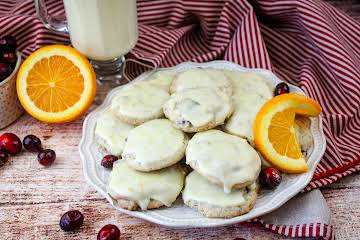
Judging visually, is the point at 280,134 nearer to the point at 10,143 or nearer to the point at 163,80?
the point at 163,80

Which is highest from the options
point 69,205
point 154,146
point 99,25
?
point 99,25

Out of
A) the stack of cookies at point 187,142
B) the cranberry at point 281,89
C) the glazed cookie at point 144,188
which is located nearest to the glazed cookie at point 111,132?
the stack of cookies at point 187,142

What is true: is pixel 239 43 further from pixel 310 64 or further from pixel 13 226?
pixel 13 226

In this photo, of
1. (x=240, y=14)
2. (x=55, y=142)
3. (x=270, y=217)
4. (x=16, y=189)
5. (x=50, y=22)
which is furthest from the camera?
(x=240, y=14)

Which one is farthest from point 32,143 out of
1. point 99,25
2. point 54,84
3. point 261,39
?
point 261,39

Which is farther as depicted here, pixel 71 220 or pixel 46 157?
pixel 46 157

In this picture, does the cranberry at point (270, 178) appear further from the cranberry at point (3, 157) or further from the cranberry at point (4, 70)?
the cranberry at point (4, 70)

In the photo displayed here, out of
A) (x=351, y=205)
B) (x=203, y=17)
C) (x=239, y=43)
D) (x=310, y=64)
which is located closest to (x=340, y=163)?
(x=351, y=205)
